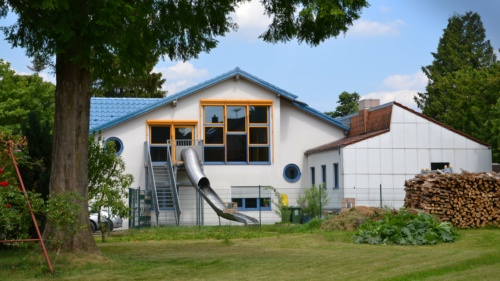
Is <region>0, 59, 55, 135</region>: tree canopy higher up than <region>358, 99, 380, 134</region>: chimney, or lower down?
higher up

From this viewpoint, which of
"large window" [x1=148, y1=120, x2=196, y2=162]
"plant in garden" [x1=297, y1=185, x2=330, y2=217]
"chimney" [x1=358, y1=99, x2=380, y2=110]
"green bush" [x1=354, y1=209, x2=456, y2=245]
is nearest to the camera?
"green bush" [x1=354, y1=209, x2=456, y2=245]

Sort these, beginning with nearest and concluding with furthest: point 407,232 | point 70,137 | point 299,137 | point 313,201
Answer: point 70,137 < point 407,232 < point 313,201 < point 299,137

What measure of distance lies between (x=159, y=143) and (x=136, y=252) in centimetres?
2104

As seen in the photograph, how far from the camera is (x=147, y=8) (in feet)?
61.0

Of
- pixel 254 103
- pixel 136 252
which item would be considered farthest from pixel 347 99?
pixel 136 252

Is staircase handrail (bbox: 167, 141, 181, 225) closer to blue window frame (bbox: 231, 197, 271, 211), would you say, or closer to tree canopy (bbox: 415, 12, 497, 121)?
blue window frame (bbox: 231, 197, 271, 211)

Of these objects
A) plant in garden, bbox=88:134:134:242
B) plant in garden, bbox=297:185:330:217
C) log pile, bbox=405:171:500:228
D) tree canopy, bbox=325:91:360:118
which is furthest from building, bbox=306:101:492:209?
tree canopy, bbox=325:91:360:118

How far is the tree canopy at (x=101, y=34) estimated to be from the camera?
55.1 feet

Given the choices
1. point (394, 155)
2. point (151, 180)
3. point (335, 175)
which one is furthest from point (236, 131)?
point (394, 155)

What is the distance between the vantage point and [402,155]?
1570 inches

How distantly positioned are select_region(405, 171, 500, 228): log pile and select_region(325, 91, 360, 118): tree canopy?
59.1 meters

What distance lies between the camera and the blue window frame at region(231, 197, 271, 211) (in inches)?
1656

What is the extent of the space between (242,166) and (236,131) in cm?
177

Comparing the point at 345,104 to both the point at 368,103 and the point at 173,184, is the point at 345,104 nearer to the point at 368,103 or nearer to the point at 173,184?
the point at 368,103
